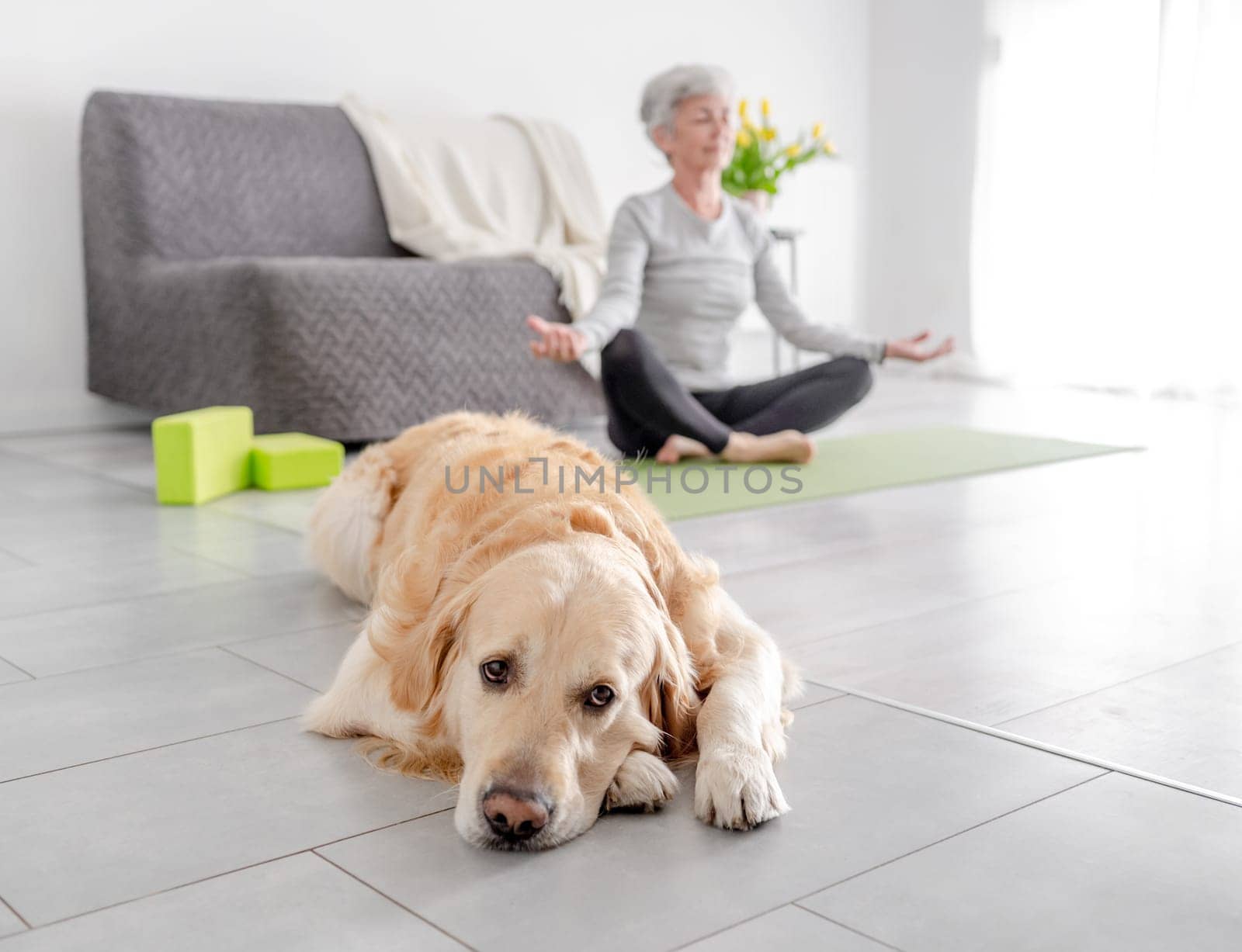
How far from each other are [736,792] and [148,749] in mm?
724

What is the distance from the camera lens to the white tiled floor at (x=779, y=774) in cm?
113

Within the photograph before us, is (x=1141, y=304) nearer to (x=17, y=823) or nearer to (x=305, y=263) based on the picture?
(x=305, y=263)

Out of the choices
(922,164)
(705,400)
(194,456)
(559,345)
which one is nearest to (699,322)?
(705,400)

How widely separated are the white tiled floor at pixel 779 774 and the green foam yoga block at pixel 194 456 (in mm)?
357

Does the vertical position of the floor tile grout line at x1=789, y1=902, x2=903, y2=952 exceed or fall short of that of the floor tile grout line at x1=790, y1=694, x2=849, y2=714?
it exceeds it

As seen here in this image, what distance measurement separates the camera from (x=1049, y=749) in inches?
59.7

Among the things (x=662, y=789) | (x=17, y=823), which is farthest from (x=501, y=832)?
(x=17, y=823)

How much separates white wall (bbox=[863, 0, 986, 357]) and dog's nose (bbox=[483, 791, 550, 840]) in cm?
572

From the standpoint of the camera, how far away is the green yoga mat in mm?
3213

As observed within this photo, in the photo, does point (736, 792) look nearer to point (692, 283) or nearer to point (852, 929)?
point (852, 929)

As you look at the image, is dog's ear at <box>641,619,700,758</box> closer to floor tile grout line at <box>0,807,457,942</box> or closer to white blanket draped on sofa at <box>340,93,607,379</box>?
floor tile grout line at <box>0,807,457,942</box>

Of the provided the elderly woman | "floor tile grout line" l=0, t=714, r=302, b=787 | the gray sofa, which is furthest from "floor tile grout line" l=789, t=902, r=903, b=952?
the gray sofa

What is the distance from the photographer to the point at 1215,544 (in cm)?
269

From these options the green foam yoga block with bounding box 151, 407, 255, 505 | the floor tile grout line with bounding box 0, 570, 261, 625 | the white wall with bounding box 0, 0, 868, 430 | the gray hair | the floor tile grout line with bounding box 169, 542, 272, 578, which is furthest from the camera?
the white wall with bounding box 0, 0, 868, 430
